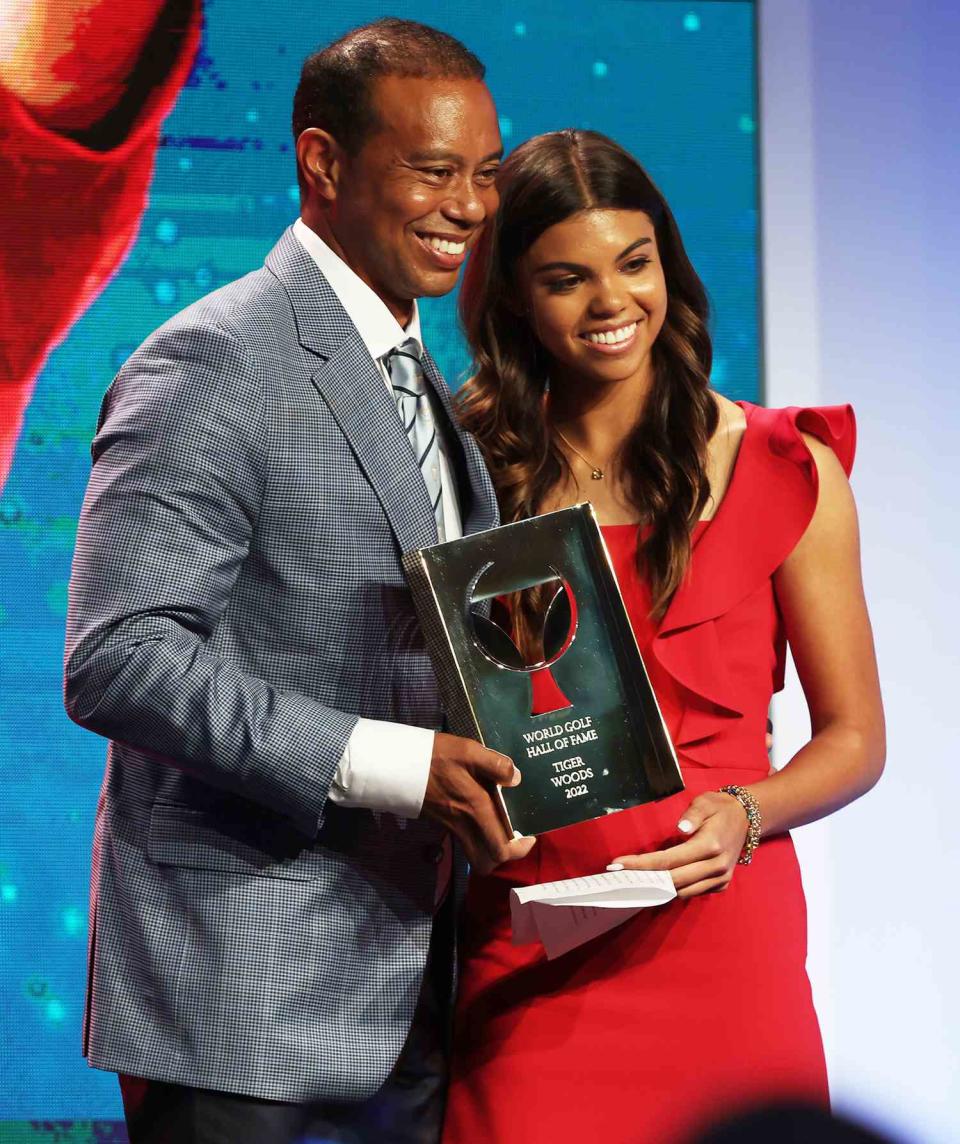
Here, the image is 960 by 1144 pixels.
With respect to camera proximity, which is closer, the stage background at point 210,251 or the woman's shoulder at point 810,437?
the woman's shoulder at point 810,437

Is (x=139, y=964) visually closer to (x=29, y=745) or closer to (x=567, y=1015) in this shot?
(x=567, y=1015)

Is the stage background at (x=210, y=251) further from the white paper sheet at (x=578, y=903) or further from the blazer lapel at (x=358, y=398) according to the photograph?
the white paper sheet at (x=578, y=903)

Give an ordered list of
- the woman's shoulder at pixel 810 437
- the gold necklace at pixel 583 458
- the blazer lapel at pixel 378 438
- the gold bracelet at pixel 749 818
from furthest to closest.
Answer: the gold necklace at pixel 583 458, the woman's shoulder at pixel 810 437, the gold bracelet at pixel 749 818, the blazer lapel at pixel 378 438

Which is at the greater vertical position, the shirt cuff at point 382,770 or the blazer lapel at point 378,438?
the blazer lapel at point 378,438

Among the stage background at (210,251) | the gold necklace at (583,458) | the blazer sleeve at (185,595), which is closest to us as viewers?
the blazer sleeve at (185,595)

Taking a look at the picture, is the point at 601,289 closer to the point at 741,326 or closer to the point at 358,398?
the point at 358,398

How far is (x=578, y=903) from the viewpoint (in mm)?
1555

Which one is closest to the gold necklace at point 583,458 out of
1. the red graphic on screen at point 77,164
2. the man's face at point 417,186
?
the man's face at point 417,186

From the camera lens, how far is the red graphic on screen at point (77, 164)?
313cm

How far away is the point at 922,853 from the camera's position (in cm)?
340

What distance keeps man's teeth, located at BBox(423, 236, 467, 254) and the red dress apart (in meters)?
0.53

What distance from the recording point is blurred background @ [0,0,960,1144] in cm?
312

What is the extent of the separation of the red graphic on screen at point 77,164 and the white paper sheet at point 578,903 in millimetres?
1912

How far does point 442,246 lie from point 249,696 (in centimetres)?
61
